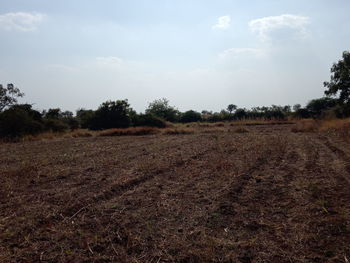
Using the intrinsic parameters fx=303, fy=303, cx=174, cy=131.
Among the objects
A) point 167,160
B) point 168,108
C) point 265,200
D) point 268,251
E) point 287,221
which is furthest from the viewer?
point 168,108

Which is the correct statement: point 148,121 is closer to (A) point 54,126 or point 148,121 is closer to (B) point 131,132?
(A) point 54,126

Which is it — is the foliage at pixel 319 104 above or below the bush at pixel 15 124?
above

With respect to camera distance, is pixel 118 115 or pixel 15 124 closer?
pixel 15 124

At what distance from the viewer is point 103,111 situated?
26078 mm

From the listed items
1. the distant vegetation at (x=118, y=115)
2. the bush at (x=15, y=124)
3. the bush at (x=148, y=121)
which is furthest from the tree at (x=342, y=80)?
the bush at (x=15, y=124)

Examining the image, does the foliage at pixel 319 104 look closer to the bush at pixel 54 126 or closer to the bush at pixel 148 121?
the bush at pixel 148 121

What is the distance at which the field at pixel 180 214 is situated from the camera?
2.59m

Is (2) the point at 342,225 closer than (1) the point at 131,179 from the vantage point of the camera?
Yes

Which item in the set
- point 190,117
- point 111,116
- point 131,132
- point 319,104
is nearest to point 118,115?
point 111,116

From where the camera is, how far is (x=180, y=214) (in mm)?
3469

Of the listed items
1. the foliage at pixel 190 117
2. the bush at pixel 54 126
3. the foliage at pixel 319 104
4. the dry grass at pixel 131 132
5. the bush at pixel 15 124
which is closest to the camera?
the bush at pixel 15 124

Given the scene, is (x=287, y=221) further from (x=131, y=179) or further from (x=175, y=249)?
(x=131, y=179)

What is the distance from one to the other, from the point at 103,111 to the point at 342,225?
2454 cm

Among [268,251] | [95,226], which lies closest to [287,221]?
[268,251]
